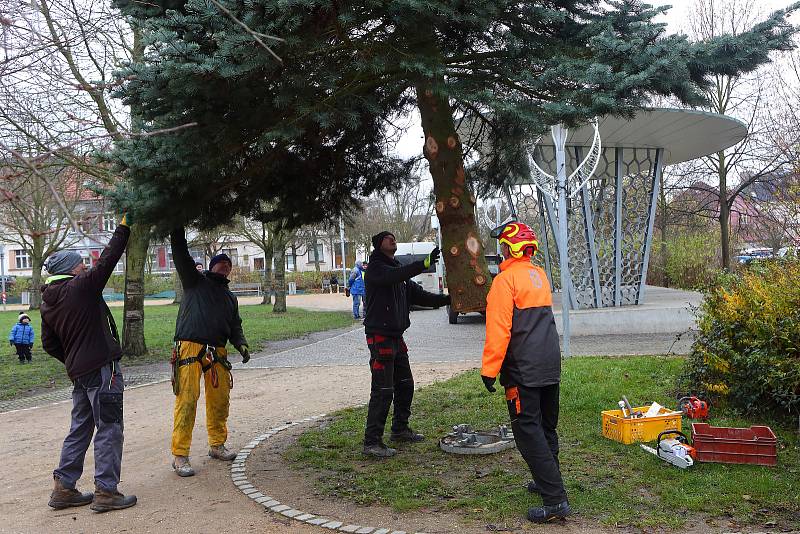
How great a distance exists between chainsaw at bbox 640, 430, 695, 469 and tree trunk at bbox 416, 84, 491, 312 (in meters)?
1.73

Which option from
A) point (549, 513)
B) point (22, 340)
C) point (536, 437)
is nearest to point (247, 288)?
point (22, 340)

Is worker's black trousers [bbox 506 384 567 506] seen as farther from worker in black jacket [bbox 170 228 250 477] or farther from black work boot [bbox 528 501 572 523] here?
worker in black jacket [bbox 170 228 250 477]

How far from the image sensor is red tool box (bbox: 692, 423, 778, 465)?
5.34m

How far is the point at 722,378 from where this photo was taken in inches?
279

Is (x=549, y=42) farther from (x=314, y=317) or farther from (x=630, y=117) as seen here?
(x=314, y=317)

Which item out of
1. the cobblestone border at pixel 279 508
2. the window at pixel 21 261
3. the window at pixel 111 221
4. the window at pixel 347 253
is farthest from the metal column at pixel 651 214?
the window at pixel 21 261

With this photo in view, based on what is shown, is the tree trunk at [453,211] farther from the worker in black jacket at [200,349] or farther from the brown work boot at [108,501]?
the brown work boot at [108,501]

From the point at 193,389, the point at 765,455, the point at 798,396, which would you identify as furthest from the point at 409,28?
the point at 798,396

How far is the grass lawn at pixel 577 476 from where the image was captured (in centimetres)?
463

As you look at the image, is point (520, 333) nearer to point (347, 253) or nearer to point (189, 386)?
point (189, 386)

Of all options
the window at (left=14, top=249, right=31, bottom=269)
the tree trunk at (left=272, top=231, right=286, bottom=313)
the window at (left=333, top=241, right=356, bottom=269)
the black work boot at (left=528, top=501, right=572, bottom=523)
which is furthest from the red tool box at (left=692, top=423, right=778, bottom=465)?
the window at (left=14, top=249, right=31, bottom=269)

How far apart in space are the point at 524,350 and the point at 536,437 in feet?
1.85

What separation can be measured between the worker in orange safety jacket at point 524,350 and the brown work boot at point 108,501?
9.43 ft

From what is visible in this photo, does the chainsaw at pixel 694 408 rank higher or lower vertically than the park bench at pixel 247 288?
lower
